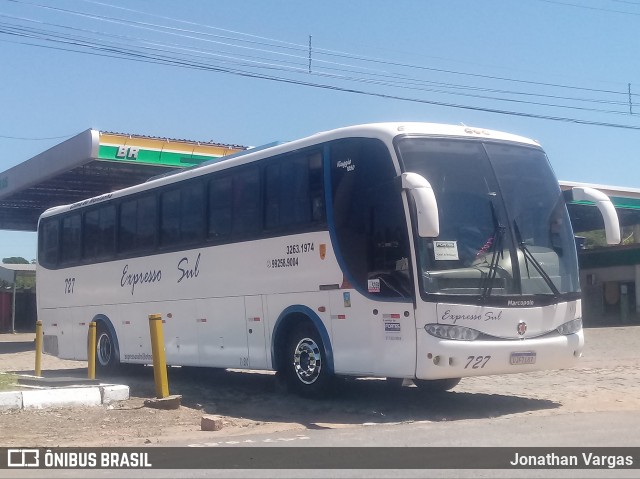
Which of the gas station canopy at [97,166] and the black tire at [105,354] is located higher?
the gas station canopy at [97,166]

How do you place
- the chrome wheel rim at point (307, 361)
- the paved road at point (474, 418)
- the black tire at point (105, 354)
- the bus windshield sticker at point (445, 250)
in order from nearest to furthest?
the paved road at point (474, 418)
the bus windshield sticker at point (445, 250)
the chrome wheel rim at point (307, 361)
the black tire at point (105, 354)

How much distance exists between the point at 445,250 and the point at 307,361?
2832 mm

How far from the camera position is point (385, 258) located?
10867 mm

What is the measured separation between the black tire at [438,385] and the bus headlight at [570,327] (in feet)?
7.48

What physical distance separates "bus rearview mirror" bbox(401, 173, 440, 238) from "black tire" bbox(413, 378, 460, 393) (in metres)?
3.91

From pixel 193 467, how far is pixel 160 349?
15.0 feet

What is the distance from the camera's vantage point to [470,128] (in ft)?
38.3

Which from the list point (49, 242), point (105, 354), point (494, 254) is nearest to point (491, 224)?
point (494, 254)

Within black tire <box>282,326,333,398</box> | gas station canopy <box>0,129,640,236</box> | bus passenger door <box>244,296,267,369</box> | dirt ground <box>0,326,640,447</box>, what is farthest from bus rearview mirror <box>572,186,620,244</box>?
gas station canopy <box>0,129,640,236</box>

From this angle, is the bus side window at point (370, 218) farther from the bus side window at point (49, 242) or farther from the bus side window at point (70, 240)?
the bus side window at point (49, 242)

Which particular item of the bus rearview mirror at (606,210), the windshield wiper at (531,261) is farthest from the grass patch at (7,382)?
the bus rearview mirror at (606,210)

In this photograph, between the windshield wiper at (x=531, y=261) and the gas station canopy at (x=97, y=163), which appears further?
the gas station canopy at (x=97, y=163)

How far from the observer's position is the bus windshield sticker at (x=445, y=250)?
34.3 ft

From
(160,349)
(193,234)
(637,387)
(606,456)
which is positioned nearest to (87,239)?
(193,234)
